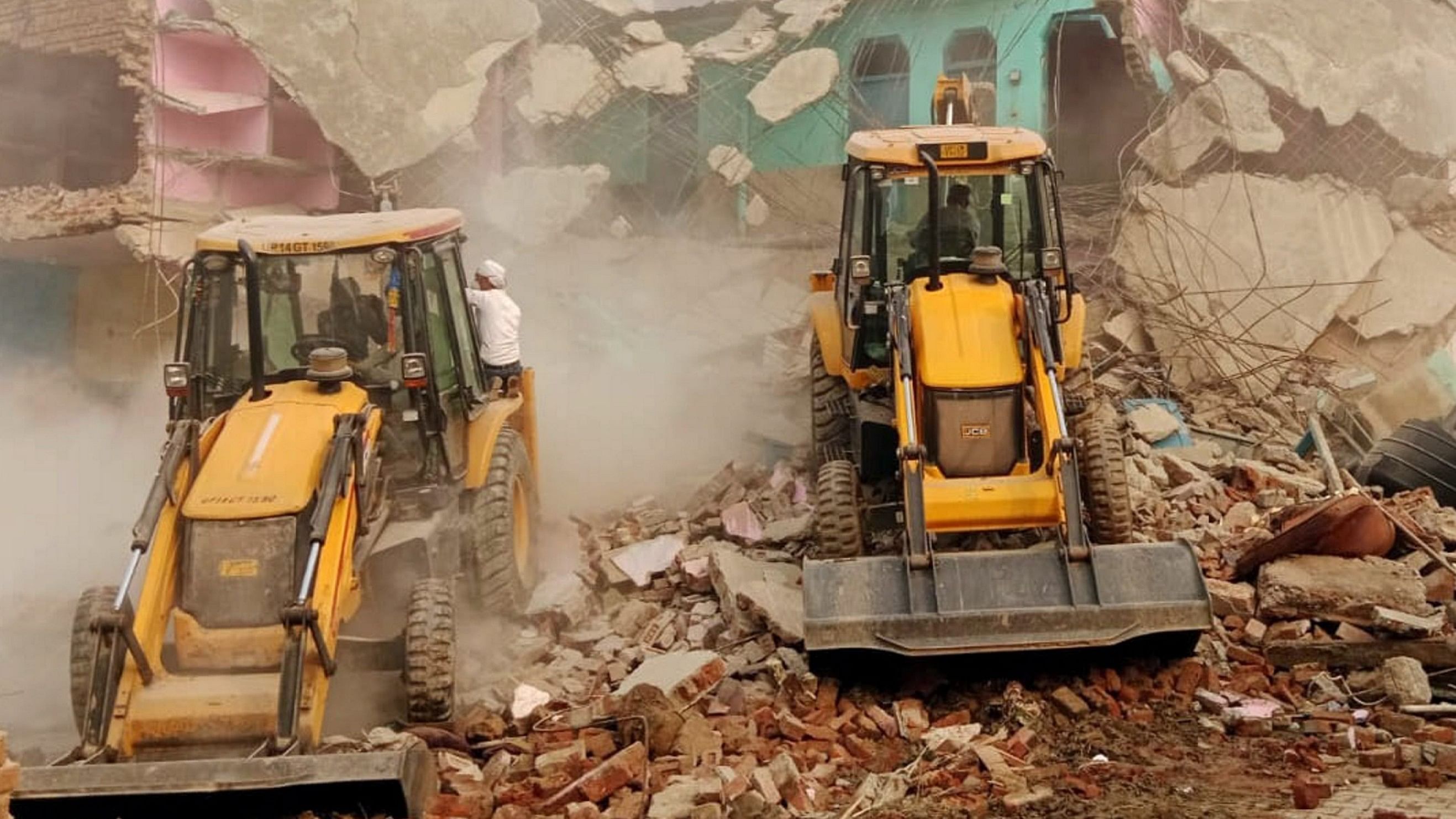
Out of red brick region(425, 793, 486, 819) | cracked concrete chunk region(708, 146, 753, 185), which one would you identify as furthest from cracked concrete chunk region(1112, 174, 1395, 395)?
red brick region(425, 793, 486, 819)

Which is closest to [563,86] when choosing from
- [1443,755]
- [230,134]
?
[230,134]

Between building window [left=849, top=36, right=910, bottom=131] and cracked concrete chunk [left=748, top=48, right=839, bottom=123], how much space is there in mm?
358

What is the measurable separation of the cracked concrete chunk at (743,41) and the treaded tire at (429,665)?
40.8ft

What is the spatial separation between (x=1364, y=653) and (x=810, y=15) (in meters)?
12.4

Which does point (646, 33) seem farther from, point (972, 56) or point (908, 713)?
point (908, 713)

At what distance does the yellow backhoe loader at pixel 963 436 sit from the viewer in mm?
6484

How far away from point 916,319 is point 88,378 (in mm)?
10106

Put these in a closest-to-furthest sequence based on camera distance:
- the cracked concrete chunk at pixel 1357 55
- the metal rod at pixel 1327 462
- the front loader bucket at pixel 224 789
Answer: the front loader bucket at pixel 224 789
the metal rod at pixel 1327 462
the cracked concrete chunk at pixel 1357 55

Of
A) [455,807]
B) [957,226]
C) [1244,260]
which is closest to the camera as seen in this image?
[455,807]

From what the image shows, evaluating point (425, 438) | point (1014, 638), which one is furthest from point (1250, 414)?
point (425, 438)

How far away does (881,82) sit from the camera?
18.1 meters

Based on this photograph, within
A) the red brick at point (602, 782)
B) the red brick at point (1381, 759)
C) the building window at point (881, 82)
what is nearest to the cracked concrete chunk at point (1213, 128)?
the building window at point (881, 82)

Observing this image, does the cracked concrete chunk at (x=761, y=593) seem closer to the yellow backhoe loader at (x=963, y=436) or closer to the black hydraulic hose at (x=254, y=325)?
the yellow backhoe loader at (x=963, y=436)

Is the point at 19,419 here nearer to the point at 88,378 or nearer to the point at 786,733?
the point at 88,378
